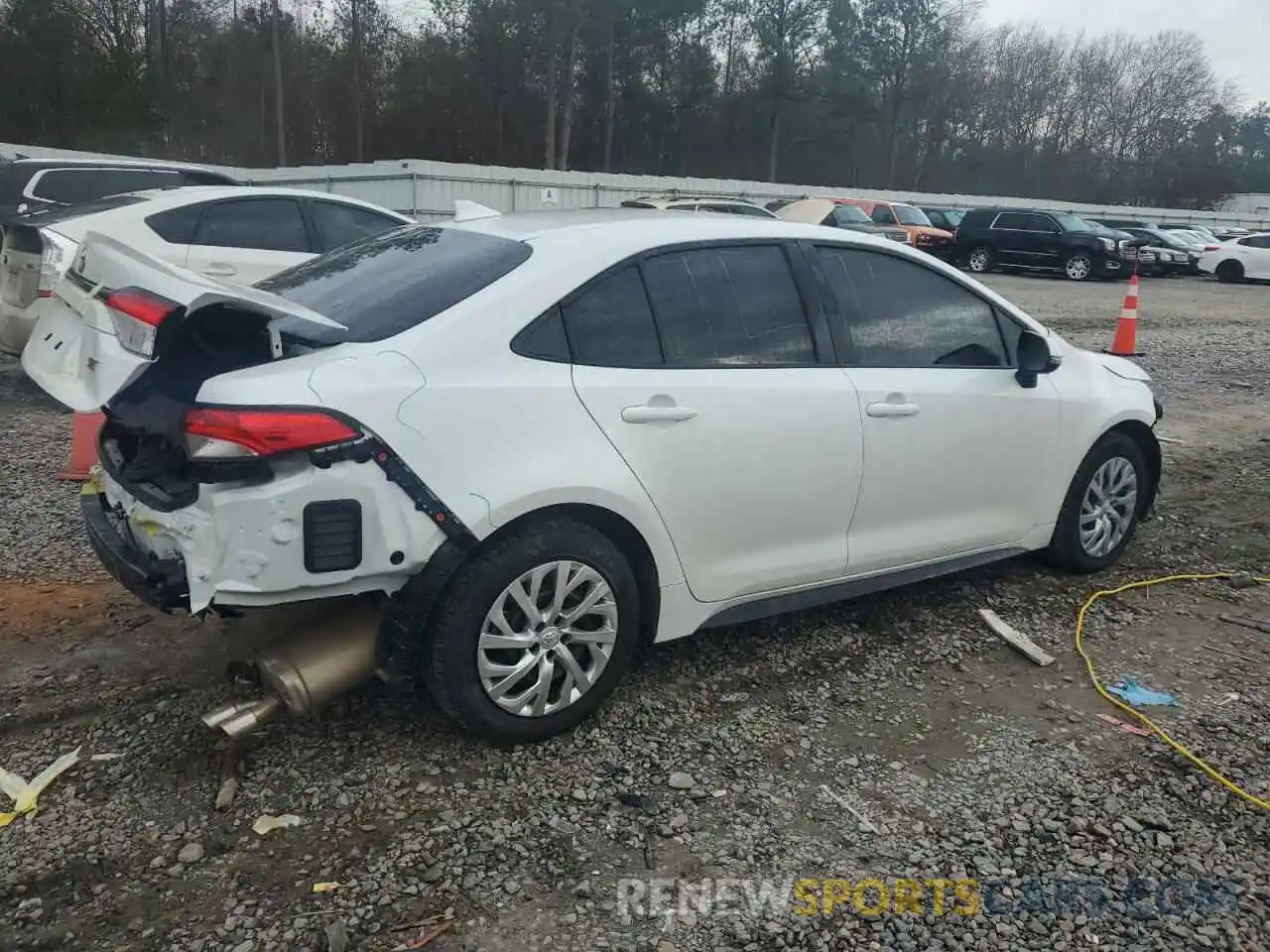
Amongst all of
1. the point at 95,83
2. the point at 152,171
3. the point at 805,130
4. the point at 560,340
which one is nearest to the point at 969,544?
→ the point at 560,340

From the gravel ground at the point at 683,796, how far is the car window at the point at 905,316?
1131mm

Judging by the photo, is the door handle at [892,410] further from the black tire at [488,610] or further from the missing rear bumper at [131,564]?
the missing rear bumper at [131,564]

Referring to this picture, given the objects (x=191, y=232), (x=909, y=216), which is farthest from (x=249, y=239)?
(x=909, y=216)

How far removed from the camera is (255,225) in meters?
8.12

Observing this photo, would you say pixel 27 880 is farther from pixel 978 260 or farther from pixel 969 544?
pixel 978 260

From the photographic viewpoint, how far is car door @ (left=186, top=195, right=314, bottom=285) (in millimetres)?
7832

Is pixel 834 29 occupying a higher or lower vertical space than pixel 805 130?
higher

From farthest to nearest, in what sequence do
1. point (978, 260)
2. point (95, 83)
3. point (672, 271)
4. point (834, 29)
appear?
point (834, 29) → point (95, 83) → point (978, 260) → point (672, 271)

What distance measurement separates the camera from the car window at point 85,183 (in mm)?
9664

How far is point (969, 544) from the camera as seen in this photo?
4.29 m

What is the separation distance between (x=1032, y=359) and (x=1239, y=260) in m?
26.5

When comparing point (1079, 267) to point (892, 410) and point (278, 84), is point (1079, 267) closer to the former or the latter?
point (892, 410)

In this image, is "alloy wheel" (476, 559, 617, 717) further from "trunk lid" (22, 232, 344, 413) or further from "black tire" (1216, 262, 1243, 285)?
"black tire" (1216, 262, 1243, 285)

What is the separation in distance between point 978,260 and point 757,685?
960 inches
